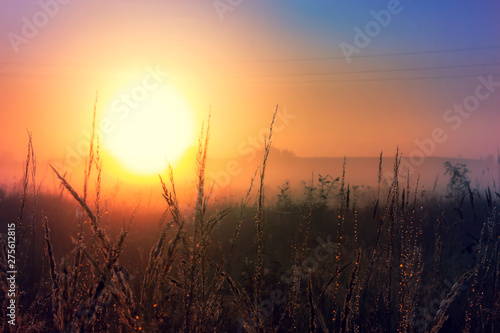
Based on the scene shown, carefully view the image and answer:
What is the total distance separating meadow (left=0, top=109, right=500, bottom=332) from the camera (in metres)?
1.15

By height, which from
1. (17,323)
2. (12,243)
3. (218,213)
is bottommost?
(17,323)

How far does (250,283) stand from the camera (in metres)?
4.46

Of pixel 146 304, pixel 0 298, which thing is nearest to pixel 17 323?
pixel 146 304

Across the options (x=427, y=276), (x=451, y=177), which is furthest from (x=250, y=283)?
(x=451, y=177)

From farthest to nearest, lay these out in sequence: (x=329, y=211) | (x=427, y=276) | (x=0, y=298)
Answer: (x=329, y=211) < (x=427, y=276) < (x=0, y=298)

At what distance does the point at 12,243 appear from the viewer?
102 inches

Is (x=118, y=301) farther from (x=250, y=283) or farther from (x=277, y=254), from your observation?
(x=277, y=254)

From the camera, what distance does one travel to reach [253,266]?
484cm

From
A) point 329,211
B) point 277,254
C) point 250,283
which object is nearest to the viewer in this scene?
point 250,283

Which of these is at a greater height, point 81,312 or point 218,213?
point 218,213

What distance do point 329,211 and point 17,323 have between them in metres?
7.89

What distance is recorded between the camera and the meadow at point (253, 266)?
3.76ft

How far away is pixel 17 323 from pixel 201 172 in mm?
1491

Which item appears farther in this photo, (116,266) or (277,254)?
(277,254)
